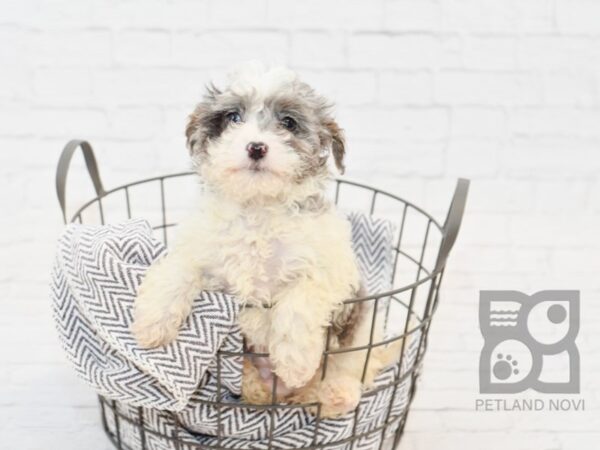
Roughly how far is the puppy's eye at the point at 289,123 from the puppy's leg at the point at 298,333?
279mm

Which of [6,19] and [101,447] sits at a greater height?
[6,19]

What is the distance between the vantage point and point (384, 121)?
7.07 feet

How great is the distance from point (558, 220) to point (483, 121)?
0.39 metres

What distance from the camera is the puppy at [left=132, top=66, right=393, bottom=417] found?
1.33 metres

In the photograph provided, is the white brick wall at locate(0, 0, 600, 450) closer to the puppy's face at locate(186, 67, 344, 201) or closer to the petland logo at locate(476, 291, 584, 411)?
the petland logo at locate(476, 291, 584, 411)

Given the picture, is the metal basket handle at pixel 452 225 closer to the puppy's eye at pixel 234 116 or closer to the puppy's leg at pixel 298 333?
the puppy's leg at pixel 298 333

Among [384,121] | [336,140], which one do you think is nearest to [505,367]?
[384,121]

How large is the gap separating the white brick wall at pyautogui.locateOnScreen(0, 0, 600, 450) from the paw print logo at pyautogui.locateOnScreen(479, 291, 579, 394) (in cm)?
5

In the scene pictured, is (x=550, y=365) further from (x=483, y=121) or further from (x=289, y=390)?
(x=289, y=390)

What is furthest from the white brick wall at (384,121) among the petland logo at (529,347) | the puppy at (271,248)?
the puppy at (271,248)

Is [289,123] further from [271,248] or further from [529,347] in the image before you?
[529,347]

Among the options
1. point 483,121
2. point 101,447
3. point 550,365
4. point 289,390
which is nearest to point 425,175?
point 483,121

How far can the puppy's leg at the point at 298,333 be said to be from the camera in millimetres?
1332

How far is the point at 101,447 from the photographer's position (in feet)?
5.92
